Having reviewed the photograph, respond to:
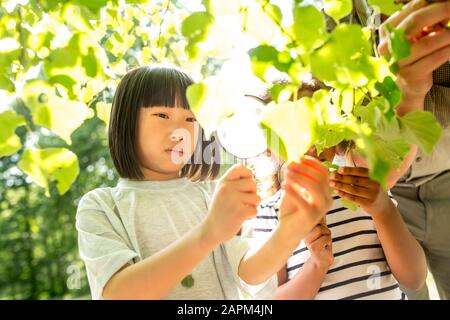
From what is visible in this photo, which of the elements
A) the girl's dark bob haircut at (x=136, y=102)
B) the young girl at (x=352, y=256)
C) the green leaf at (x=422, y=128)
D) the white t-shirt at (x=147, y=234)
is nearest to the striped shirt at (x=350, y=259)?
the young girl at (x=352, y=256)

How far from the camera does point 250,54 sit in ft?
1.25

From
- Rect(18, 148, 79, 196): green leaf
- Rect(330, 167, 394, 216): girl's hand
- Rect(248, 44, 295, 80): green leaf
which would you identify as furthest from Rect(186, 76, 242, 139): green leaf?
Rect(330, 167, 394, 216): girl's hand

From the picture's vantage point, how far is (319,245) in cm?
86

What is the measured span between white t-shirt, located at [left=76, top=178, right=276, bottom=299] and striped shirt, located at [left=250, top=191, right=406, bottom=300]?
0.42ft

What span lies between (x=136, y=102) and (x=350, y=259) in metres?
0.50

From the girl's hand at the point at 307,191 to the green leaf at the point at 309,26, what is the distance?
169mm

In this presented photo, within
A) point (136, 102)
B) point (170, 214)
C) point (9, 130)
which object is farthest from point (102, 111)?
point (9, 130)

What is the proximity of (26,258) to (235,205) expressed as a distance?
28.5 ft

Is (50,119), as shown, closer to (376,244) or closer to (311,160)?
(311,160)

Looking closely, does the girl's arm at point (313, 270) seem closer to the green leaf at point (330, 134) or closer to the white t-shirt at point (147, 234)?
the white t-shirt at point (147, 234)

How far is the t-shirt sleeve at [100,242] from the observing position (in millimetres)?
672

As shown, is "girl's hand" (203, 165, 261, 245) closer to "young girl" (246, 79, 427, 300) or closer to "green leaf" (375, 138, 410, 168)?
"green leaf" (375, 138, 410, 168)

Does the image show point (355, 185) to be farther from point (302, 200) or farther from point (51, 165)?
point (51, 165)
